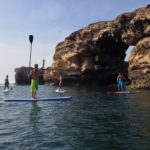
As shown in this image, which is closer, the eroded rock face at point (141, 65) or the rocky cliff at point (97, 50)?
the eroded rock face at point (141, 65)

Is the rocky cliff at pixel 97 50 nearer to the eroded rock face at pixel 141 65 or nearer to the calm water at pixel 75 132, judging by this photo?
the eroded rock face at pixel 141 65

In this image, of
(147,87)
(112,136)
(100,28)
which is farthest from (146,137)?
(100,28)

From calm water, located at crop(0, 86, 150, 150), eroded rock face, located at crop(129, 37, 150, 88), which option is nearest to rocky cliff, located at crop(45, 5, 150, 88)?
eroded rock face, located at crop(129, 37, 150, 88)

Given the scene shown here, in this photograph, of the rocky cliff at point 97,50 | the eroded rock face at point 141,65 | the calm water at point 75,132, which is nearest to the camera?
the calm water at point 75,132

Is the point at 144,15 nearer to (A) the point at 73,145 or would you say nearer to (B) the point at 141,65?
(B) the point at 141,65

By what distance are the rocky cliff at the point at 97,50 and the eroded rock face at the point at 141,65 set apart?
4311 mm

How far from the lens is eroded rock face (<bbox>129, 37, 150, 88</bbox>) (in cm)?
5522

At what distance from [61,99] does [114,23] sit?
4385 cm

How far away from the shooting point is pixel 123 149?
11172 millimetres

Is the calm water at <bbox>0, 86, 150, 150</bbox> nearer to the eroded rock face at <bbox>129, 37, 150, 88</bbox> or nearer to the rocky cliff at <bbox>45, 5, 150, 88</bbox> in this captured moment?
the eroded rock face at <bbox>129, 37, 150, 88</bbox>

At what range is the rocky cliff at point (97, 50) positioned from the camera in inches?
2685

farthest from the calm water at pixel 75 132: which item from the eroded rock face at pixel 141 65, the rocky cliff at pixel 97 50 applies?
the rocky cliff at pixel 97 50

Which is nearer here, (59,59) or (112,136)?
(112,136)

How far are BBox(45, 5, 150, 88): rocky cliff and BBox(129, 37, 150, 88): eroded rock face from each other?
4.31m
